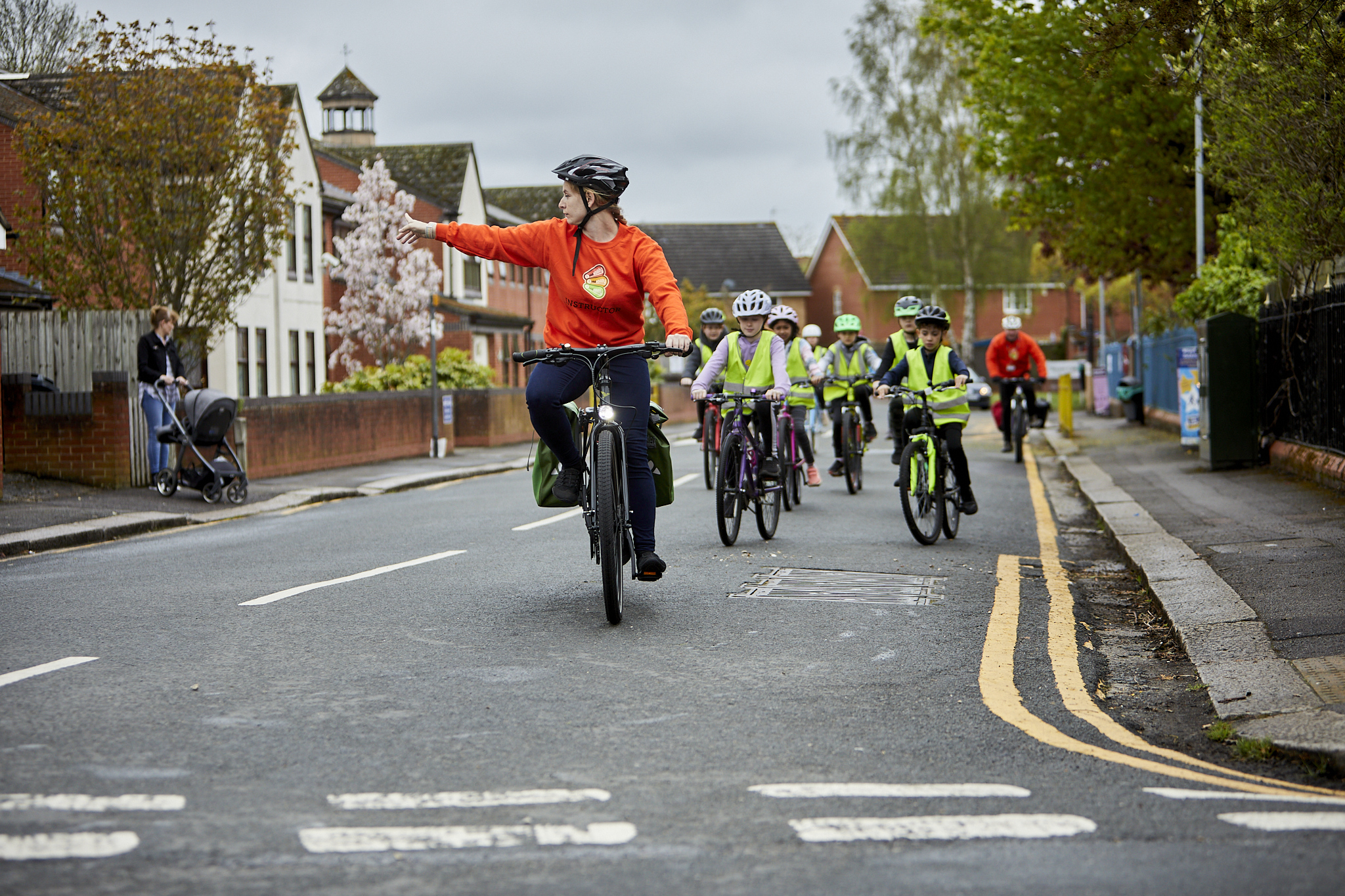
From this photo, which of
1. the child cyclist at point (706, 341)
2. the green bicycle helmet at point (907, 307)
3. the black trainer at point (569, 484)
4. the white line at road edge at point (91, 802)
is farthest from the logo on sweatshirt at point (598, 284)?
the child cyclist at point (706, 341)

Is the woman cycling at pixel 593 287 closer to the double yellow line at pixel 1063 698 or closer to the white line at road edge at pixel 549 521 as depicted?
the double yellow line at pixel 1063 698

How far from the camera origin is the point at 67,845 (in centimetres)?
379

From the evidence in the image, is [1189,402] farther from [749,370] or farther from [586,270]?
[586,270]

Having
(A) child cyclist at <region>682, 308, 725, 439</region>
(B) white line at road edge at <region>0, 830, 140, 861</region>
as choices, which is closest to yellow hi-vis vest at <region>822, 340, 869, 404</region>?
(A) child cyclist at <region>682, 308, 725, 439</region>

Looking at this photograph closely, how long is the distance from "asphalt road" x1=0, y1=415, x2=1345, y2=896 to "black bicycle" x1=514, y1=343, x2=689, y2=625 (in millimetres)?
303

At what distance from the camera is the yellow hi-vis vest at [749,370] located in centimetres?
1184

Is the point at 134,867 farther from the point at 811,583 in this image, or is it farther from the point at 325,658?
the point at 811,583

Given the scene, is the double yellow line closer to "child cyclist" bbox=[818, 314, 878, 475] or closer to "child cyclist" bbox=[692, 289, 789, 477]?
"child cyclist" bbox=[692, 289, 789, 477]

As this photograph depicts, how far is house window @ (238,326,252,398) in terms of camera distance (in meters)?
35.1

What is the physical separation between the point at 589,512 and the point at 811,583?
2057 millimetres

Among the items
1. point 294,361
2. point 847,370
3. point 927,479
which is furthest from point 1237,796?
point 294,361

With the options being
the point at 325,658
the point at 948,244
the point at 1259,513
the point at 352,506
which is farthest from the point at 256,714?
the point at 948,244

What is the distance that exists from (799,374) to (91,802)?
11.1 metres

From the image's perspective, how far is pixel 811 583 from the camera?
890 cm
